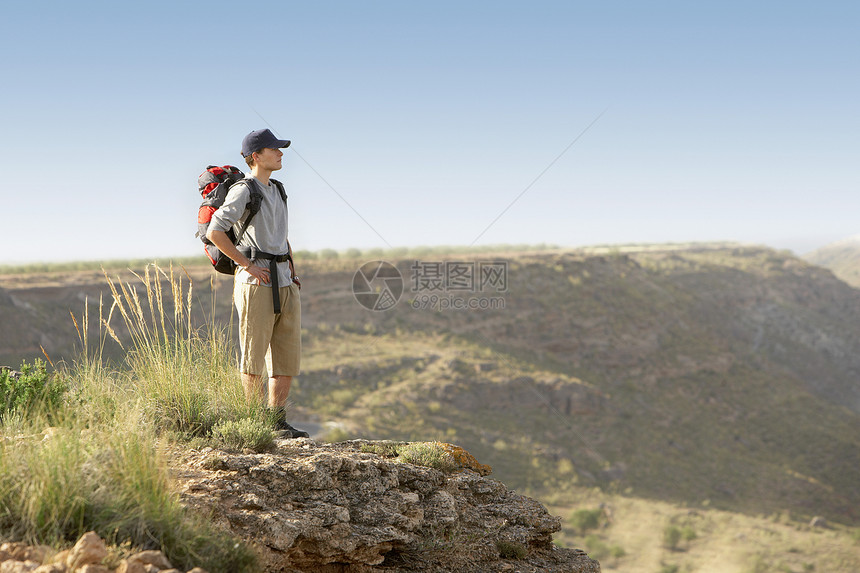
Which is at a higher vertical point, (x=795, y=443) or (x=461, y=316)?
(x=461, y=316)

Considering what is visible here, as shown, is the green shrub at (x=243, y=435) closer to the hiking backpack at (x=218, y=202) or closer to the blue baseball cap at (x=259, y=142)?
the hiking backpack at (x=218, y=202)

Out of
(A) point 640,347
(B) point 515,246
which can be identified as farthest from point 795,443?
(B) point 515,246

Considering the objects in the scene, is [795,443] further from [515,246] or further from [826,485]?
[515,246]

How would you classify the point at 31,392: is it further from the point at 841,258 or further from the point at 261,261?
the point at 841,258

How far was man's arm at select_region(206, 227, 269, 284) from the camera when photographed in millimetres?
3754

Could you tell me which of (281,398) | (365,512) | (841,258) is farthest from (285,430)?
(841,258)

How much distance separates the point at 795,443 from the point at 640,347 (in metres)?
7.85

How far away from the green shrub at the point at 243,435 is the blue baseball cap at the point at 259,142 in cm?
168

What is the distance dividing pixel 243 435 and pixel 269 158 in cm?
173

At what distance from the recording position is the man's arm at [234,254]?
3.75 meters

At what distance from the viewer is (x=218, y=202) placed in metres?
3.98

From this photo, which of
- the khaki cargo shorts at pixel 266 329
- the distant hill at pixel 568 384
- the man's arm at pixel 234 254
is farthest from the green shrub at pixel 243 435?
the distant hill at pixel 568 384

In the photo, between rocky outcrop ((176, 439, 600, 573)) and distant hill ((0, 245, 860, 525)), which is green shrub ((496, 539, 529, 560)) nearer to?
rocky outcrop ((176, 439, 600, 573))

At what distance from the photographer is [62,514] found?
7.50 feet
